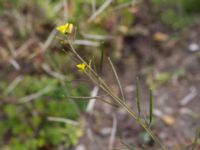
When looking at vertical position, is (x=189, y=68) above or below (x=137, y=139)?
above

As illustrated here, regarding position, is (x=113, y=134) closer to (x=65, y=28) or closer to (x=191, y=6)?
(x=191, y=6)

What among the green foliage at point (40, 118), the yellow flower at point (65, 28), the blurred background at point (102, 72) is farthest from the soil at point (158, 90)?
the yellow flower at point (65, 28)

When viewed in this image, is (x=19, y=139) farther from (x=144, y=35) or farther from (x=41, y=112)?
(x=144, y=35)

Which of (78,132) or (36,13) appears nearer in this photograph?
(78,132)

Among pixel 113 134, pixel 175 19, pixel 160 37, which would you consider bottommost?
pixel 113 134

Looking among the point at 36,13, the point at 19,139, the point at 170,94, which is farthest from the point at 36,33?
the point at 170,94

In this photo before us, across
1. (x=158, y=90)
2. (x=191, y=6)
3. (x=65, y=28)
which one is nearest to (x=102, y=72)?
(x=158, y=90)

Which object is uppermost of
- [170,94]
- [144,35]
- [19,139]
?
[144,35]

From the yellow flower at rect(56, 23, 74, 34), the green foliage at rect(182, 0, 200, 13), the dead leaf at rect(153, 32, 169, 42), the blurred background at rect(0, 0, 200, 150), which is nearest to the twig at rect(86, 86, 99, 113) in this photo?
the blurred background at rect(0, 0, 200, 150)
